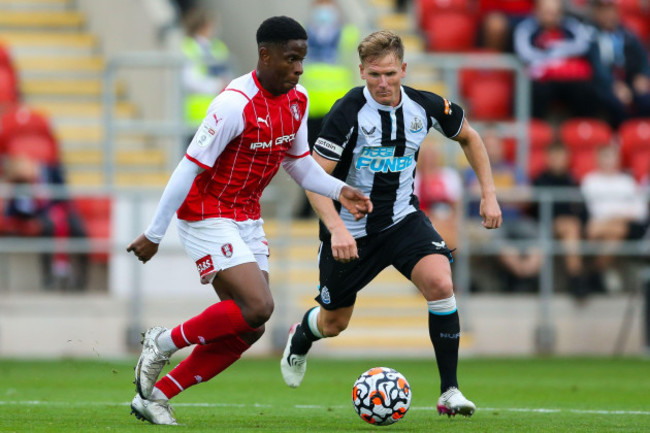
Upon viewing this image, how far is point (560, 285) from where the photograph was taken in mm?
14203

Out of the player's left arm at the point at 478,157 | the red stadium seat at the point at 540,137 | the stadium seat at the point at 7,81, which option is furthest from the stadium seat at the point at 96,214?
the player's left arm at the point at 478,157

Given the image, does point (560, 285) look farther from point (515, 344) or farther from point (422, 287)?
point (422, 287)

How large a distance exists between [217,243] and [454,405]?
5.81ft

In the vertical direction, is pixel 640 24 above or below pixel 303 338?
above

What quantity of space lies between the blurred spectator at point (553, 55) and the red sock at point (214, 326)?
9592 millimetres

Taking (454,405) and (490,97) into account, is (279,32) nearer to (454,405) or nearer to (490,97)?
(454,405)

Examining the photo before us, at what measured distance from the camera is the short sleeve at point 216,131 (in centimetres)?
679

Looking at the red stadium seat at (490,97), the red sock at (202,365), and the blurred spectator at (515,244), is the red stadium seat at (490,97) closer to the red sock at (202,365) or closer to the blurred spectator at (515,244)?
the blurred spectator at (515,244)

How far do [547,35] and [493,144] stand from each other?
2276mm

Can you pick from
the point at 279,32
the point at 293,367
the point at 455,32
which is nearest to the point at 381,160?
the point at 279,32

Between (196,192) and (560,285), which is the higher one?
(196,192)

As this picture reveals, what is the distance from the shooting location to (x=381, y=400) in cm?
696

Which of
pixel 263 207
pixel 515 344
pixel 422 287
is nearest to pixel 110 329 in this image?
pixel 263 207

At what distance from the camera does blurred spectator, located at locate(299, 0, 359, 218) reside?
1481cm
